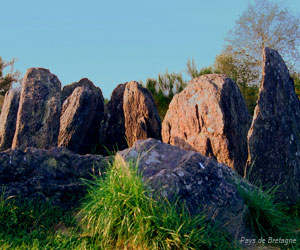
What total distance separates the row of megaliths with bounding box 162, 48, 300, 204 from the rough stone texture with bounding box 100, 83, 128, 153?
260cm

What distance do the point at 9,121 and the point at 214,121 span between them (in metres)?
5.97

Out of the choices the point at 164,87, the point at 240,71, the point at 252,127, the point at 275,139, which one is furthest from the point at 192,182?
the point at 240,71

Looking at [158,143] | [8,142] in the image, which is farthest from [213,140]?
[8,142]

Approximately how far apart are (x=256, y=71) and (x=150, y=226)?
28440 mm

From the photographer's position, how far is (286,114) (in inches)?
269

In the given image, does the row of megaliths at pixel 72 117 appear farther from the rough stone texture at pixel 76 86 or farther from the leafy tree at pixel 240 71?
the leafy tree at pixel 240 71

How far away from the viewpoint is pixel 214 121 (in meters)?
7.31

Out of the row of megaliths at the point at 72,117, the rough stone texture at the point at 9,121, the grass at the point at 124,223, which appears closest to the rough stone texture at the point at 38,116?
the row of megaliths at the point at 72,117

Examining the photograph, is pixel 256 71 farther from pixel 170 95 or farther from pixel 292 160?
pixel 292 160

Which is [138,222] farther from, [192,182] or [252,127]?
[252,127]

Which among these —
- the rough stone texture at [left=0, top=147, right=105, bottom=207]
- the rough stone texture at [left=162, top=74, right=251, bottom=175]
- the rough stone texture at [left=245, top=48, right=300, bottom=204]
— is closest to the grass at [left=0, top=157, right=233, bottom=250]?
the rough stone texture at [left=0, top=147, right=105, bottom=207]

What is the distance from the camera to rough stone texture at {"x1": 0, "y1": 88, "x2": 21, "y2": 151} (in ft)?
33.4

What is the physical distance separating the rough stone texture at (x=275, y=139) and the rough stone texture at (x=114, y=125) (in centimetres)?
468

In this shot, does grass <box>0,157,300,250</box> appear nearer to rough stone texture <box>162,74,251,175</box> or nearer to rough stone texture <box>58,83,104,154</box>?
rough stone texture <box>162,74,251,175</box>
